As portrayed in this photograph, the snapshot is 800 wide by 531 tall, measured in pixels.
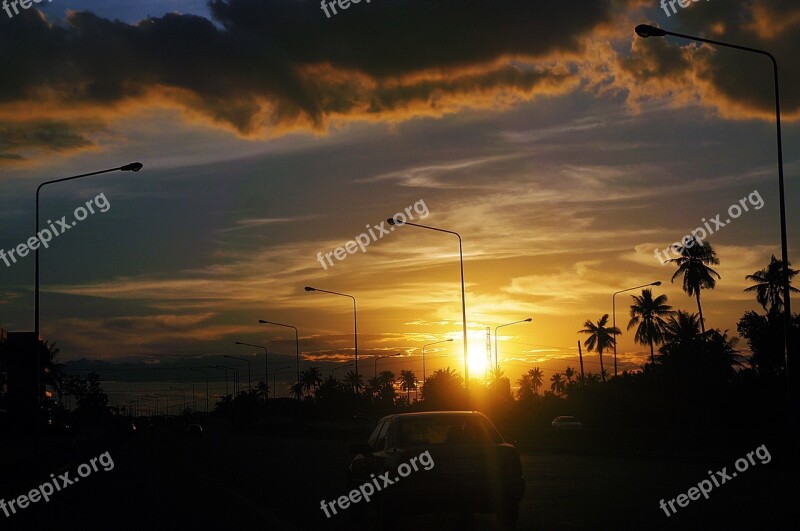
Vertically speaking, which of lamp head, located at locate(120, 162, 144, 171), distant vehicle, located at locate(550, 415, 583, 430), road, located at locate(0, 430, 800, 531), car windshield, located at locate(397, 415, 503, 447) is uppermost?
lamp head, located at locate(120, 162, 144, 171)

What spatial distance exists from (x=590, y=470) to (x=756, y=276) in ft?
234

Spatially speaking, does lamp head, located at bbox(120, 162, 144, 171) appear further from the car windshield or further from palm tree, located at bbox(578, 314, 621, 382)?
palm tree, located at bbox(578, 314, 621, 382)

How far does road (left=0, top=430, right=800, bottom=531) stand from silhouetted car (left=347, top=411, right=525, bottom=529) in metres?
0.92

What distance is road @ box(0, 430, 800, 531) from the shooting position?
1454 centimetres

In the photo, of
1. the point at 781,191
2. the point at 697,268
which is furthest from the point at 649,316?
the point at 781,191

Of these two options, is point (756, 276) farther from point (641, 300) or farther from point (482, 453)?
point (482, 453)

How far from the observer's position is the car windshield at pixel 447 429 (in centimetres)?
1374

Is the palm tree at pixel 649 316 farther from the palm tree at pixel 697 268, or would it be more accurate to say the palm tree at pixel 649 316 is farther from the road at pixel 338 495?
the road at pixel 338 495

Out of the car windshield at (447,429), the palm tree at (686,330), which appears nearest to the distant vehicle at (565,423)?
the palm tree at (686,330)

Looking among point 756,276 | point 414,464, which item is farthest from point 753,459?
point 756,276

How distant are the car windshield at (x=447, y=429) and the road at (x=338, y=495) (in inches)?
52.7

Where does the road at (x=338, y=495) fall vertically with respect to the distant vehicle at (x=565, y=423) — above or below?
above

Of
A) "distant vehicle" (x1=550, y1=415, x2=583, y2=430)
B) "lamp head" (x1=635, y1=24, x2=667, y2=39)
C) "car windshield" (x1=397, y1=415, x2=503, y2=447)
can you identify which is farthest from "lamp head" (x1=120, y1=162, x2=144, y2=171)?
"distant vehicle" (x1=550, y1=415, x2=583, y2=430)

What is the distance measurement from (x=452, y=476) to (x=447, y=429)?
1207 mm
